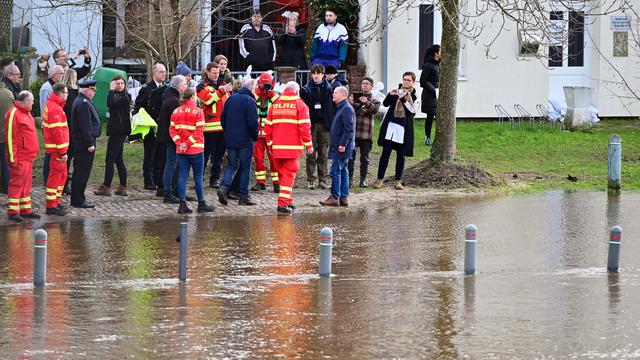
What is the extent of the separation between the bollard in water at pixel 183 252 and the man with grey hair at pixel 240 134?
585 centimetres

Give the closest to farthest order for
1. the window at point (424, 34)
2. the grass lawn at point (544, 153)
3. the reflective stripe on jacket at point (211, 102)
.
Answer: the reflective stripe on jacket at point (211, 102)
the grass lawn at point (544, 153)
the window at point (424, 34)

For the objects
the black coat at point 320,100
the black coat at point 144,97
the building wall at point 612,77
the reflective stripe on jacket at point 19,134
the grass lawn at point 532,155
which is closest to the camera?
the reflective stripe on jacket at point 19,134

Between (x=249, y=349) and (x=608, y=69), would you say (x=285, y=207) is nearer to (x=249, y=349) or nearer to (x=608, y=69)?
(x=249, y=349)

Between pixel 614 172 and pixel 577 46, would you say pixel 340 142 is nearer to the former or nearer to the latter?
pixel 614 172

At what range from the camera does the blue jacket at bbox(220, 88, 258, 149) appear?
19453 mm

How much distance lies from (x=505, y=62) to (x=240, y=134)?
12777mm

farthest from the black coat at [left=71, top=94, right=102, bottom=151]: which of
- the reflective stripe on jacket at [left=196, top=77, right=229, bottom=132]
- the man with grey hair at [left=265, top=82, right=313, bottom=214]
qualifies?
the man with grey hair at [left=265, top=82, right=313, bottom=214]

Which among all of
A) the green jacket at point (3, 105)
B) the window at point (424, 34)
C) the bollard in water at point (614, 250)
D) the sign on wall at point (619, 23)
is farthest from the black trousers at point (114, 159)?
the sign on wall at point (619, 23)

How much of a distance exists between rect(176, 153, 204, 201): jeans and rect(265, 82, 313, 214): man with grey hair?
41.6 inches

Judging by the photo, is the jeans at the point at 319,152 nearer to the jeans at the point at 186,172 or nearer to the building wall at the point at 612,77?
the jeans at the point at 186,172

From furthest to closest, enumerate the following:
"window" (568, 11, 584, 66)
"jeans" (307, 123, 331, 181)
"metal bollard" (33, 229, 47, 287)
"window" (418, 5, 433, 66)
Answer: "window" (568, 11, 584, 66) < "window" (418, 5, 433, 66) < "jeans" (307, 123, 331, 181) < "metal bollard" (33, 229, 47, 287)

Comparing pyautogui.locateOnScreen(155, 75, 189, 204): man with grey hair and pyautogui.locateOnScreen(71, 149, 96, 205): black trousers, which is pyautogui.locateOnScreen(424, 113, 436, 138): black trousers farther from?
pyautogui.locateOnScreen(71, 149, 96, 205): black trousers

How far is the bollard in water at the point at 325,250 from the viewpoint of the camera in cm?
1350

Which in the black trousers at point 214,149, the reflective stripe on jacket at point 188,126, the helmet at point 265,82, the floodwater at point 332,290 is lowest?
the floodwater at point 332,290
